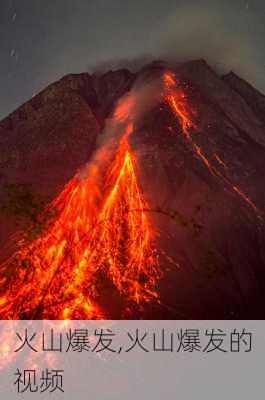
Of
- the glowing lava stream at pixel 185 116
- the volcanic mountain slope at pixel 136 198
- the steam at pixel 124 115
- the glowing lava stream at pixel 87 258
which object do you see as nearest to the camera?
the glowing lava stream at pixel 87 258

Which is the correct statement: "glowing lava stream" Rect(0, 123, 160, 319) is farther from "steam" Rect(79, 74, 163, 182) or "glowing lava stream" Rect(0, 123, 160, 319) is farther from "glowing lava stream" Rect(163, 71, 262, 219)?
"glowing lava stream" Rect(163, 71, 262, 219)

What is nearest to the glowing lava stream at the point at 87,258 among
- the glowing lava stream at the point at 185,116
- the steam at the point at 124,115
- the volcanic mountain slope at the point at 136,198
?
the volcanic mountain slope at the point at 136,198

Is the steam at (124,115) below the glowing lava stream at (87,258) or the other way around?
the other way around

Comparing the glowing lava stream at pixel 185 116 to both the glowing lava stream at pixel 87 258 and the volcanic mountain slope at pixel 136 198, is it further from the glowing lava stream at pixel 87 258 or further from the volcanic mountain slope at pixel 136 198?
the glowing lava stream at pixel 87 258

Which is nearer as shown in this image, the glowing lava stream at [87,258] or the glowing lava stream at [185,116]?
the glowing lava stream at [87,258]

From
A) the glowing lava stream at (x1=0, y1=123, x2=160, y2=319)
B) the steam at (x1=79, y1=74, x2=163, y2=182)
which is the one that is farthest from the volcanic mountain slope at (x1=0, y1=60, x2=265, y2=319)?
the steam at (x1=79, y1=74, x2=163, y2=182)

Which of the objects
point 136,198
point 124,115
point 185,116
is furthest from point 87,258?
point 124,115

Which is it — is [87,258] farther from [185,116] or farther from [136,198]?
[185,116]
